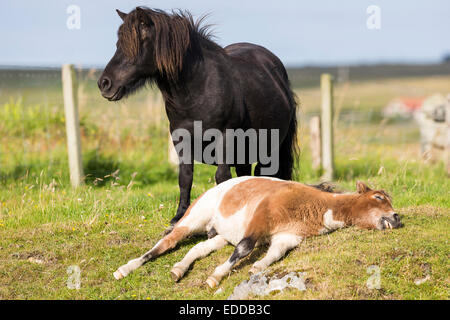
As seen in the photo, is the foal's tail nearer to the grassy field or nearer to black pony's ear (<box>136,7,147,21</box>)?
the grassy field

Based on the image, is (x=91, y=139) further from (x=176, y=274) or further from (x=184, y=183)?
(x=176, y=274)

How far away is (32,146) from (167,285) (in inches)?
288

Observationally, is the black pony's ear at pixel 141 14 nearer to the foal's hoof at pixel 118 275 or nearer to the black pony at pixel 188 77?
the black pony at pixel 188 77

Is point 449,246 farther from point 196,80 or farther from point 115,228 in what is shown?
point 115,228

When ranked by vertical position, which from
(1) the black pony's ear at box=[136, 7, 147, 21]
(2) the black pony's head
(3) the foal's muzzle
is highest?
(1) the black pony's ear at box=[136, 7, 147, 21]

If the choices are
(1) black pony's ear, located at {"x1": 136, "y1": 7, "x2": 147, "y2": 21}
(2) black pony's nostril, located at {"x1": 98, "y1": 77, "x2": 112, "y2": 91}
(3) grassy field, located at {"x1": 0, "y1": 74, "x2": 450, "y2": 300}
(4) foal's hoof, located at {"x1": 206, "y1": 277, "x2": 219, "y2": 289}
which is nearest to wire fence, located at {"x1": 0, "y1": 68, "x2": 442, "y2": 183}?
(3) grassy field, located at {"x1": 0, "y1": 74, "x2": 450, "y2": 300}

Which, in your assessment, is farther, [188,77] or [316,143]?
[316,143]

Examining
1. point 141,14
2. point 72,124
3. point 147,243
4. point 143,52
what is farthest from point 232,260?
point 72,124

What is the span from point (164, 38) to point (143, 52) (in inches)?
9.8

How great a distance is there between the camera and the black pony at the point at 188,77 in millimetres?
5137

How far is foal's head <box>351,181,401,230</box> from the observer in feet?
15.7

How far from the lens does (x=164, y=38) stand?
17.0 ft

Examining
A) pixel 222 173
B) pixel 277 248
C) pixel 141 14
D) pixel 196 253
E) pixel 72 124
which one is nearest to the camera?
pixel 277 248

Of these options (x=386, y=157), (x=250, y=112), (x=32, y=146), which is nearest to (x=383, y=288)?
(x=250, y=112)
